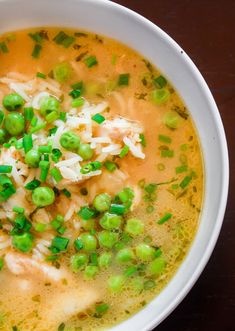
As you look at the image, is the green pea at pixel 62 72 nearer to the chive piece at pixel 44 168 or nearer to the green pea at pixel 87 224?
the chive piece at pixel 44 168

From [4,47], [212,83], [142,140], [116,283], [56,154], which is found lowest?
[116,283]

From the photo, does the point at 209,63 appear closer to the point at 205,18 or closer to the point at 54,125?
the point at 205,18

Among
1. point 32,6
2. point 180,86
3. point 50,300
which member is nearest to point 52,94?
point 32,6

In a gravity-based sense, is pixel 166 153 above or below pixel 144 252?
above

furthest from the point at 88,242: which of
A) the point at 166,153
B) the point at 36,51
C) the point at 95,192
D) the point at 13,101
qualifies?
the point at 36,51

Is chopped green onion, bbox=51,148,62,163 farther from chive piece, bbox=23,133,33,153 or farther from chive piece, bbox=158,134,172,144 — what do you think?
chive piece, bbox=158,134,172,144

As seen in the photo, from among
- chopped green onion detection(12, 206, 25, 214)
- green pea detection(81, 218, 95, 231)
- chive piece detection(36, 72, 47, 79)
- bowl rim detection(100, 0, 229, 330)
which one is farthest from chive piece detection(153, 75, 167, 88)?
chopped green onion detection(12, 206, 25, 214)

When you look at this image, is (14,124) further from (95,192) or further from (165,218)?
(165,218)
